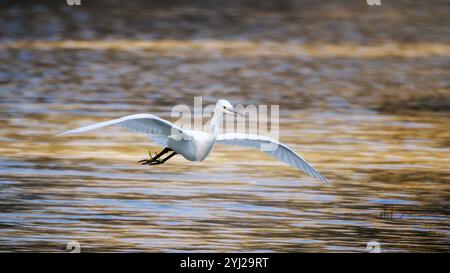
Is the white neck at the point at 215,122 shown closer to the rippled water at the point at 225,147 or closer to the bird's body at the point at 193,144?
the bird's body at the point at 193,144

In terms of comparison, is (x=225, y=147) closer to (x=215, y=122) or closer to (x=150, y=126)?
(x=215, y=122)

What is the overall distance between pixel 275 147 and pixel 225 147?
6442 millimetres

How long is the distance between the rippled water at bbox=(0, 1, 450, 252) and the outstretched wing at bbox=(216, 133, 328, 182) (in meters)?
0.78

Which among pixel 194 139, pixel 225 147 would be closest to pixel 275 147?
pixel 194 139

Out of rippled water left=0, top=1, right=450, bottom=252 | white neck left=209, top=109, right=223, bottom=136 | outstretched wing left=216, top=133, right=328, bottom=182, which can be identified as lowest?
rippled water left=0, top=1, right=450, bottom=252

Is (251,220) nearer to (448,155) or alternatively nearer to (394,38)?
(448,155)

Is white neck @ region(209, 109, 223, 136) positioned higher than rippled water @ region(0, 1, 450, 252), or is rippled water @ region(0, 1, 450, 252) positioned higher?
white neck @ region(209, 109, 223, 136)

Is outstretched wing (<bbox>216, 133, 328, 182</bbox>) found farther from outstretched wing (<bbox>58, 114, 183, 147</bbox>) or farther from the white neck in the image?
outstretched wing (<bbox>58, 114, 183, 147</bbox>)

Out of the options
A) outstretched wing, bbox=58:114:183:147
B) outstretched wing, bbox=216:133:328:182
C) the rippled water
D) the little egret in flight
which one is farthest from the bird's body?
the rippled water

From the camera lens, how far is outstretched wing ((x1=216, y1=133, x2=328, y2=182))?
17.6 m

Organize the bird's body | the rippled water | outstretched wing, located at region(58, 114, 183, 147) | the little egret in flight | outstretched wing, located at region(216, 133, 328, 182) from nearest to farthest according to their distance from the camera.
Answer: outstretched wing, located at region(58, 114, 183, 147), the little egret in flight, the bird's body, the rippled water, outstretched wing, located at region(216, 133, 328, 182)

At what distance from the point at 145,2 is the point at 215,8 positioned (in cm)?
450

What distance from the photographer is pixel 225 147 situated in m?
24.2
